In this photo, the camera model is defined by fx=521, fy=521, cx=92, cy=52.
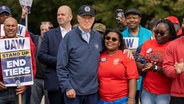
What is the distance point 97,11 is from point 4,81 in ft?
25.0

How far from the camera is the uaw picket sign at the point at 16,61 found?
756cm

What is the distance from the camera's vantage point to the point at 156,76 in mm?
7270

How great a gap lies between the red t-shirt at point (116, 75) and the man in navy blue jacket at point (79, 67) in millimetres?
144

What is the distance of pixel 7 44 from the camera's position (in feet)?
24.8

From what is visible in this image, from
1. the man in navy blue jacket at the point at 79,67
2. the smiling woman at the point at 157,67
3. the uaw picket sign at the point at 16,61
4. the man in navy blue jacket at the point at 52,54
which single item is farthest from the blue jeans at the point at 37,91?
the smiling woman at the point at 157,67

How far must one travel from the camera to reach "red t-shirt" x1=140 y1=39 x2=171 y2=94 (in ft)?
23.7

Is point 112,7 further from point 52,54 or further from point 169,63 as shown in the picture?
point 169,63

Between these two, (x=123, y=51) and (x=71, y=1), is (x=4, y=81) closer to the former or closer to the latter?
(x=123, y=51)

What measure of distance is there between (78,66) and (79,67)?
0.07 feet

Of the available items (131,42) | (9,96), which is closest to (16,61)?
(9,96)

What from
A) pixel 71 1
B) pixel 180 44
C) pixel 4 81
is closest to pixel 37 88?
pixel 4 81

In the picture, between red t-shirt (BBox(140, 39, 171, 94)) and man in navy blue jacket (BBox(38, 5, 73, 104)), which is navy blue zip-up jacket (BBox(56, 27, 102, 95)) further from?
man in navy blue jacket (BBox(38, 5, 73, 104))

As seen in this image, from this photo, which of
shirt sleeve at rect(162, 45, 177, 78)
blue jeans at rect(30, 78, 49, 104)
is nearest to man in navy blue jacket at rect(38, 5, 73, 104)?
blue jeans at rect(30, 78, 49, 104)

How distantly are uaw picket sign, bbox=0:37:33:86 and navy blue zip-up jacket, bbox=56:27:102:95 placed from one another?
2.29 feet
